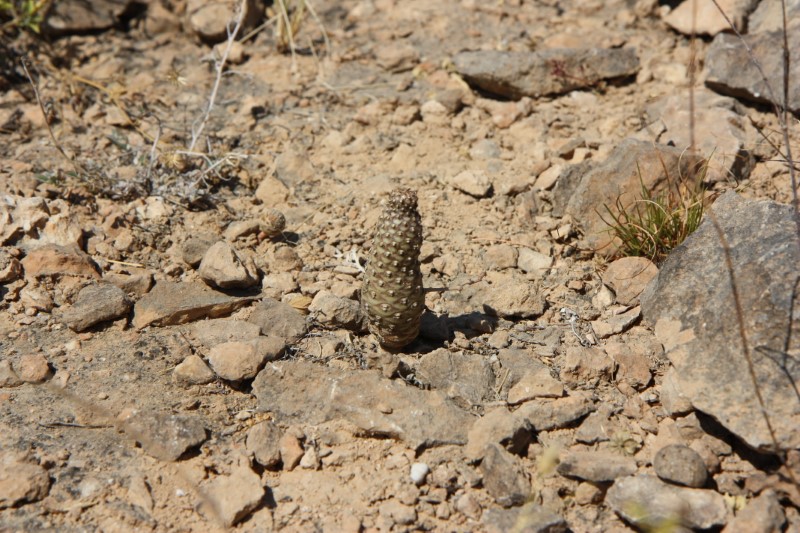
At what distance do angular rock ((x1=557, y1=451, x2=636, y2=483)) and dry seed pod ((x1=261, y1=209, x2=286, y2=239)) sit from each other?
1.91 m

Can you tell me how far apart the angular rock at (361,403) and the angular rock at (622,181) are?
140 cm

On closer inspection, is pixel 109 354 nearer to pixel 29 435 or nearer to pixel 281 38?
pixel 29 435

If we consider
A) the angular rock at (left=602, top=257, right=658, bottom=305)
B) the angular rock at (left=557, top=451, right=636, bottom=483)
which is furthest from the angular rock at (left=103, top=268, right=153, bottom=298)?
the angular rock at (left=602, top=257, right=658, bottom=305)

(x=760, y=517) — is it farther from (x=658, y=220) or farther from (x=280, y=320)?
(x=280, y=320)

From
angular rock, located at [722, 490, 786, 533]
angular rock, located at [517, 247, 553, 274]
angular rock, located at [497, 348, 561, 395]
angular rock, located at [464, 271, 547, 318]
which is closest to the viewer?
angular rock, located at [722, 490, 786, 533]

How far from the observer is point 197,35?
→ 552cm

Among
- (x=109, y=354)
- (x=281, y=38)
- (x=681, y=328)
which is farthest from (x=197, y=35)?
(x=681, y=328)

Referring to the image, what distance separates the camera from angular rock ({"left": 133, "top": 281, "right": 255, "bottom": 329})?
11.4 feet

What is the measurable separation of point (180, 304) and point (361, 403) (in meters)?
1.08

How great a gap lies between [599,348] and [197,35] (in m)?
3.83

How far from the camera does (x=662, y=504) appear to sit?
2.58m

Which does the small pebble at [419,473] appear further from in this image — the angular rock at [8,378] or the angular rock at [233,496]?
the angular rock at [8,378]

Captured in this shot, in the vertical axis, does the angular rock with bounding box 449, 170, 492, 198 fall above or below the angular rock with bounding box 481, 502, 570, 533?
above

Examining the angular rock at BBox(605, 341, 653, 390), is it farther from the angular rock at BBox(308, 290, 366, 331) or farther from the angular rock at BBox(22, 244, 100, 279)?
the angular rock at BBox(22, 244, 100, 279)
